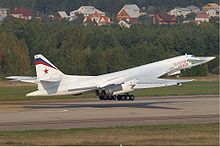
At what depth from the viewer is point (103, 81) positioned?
62.1m

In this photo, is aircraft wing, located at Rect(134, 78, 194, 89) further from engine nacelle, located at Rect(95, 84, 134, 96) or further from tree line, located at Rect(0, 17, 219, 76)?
tree line, located at Rect(0, 17, 219, 76)

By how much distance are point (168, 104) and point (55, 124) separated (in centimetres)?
1758

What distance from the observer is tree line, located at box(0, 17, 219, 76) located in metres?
112

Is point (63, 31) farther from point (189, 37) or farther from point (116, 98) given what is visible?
point (116, 98)

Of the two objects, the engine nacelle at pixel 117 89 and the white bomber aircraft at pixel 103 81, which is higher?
the white bomber aircraft at pixel 103 81

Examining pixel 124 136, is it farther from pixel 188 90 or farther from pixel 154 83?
pixel 188 90

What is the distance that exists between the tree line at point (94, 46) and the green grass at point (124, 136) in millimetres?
60282

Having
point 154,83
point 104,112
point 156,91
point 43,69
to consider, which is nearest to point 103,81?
point 154,83

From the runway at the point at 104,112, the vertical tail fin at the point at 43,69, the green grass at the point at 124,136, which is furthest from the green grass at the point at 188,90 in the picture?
the green grass at the point at 124,136

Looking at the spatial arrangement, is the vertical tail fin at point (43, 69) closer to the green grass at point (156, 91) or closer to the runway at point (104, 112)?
the runway at point (104, 112)

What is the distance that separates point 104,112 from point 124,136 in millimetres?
15515

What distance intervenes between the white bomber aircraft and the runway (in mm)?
1275

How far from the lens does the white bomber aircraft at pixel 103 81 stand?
58.8m

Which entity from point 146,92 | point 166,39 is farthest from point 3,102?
point 166,39
